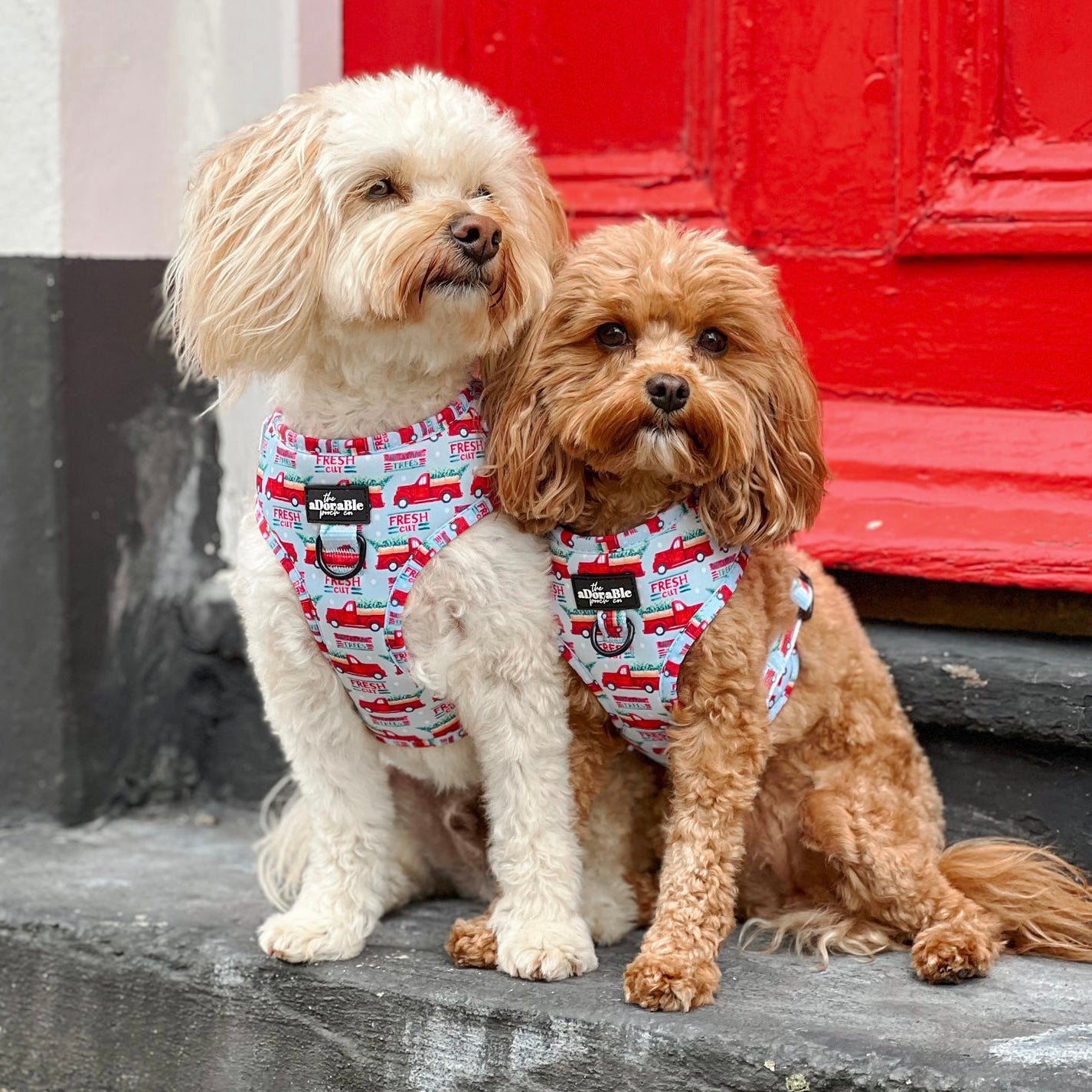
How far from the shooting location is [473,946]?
2.86m

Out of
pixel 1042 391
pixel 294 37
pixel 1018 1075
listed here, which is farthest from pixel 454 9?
pixel 1018 1075

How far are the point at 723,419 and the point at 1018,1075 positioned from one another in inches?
45.4

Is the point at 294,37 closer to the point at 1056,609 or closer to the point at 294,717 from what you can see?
the point at 294,717

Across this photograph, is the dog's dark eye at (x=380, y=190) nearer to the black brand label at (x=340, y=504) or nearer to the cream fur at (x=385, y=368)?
the cream fur at (x=385, y=368)

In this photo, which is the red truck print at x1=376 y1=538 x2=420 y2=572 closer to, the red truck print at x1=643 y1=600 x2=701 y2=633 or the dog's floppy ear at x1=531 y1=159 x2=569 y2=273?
the red truck print at x1=643 y1=600 x2=701 y2=633

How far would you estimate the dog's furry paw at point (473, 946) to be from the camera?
2857mm

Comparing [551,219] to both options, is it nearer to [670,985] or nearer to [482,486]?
[482,486]

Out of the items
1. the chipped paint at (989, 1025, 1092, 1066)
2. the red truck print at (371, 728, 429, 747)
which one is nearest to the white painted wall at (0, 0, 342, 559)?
the red truck print at (371, 728, 429, 747)

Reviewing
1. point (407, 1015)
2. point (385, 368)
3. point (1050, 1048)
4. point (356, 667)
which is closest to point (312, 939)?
point (407, 1015)

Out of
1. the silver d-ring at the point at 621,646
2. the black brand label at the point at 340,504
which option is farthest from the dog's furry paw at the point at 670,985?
the black brand label at the point at 340,504

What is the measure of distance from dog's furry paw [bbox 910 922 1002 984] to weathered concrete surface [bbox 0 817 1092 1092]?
0.03 m

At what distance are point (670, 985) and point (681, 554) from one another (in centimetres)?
76

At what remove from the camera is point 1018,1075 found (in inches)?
91.6

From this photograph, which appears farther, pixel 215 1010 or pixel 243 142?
pixel 215 1010
